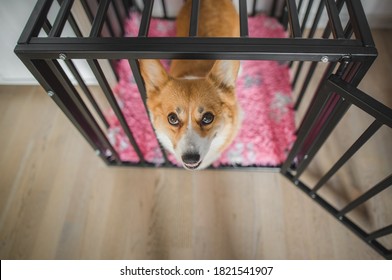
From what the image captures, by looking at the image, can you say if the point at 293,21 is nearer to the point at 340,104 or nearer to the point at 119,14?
the point at 340,104

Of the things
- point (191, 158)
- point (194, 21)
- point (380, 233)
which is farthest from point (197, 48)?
point (380, 233)

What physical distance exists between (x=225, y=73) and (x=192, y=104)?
0.56 feet

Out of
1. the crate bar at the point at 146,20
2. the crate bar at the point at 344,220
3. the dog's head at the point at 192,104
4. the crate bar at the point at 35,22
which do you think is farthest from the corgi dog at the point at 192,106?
the crate bar at the point at 344,220

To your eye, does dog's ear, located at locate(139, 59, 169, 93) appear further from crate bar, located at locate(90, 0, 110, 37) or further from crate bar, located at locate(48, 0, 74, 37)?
crate bar, located at locate(48, 0, 74, 37)

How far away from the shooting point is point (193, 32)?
848 millimetres

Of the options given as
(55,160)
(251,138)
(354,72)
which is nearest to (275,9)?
(251,138)

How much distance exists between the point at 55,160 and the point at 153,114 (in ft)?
2.54

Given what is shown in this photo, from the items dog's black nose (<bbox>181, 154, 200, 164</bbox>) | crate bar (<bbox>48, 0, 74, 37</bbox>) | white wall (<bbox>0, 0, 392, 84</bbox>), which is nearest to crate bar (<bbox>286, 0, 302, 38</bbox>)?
dog's black nose (<bbox>181, 154, 200, 164</bbox>)

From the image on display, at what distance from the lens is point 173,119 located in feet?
3.62

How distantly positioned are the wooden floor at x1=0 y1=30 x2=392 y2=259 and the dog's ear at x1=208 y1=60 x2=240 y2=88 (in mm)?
607

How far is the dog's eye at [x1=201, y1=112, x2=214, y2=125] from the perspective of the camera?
1087 mm

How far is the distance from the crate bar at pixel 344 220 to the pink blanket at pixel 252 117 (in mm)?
156

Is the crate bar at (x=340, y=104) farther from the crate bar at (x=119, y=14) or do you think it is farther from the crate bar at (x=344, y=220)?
the crate bar at (x=119, y=14)
